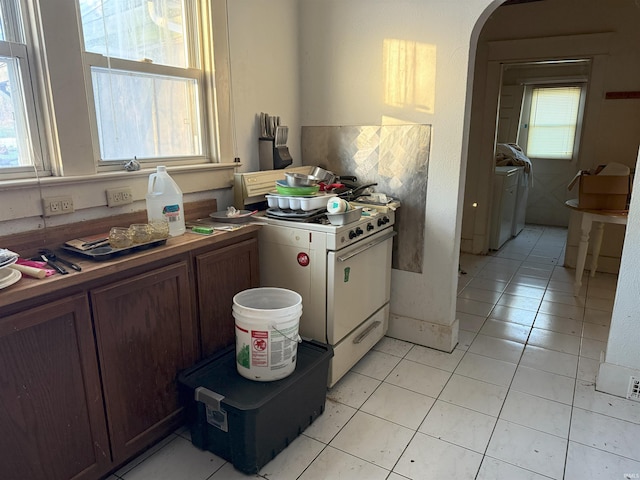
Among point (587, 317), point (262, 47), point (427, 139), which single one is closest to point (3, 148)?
point (262, 47)

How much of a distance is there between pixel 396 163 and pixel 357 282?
0.87m

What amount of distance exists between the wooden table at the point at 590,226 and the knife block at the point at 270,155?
8.72 ft

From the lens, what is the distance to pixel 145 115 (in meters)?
2.21

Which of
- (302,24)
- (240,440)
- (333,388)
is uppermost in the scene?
(302,24)

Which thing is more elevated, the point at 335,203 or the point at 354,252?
the point at 335,203

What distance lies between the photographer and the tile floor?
6.09 ft

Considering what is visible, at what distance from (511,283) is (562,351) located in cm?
130

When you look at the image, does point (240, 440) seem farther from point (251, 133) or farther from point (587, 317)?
point (587, 317)

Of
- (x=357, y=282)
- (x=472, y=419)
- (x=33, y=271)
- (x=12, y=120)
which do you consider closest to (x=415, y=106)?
(x=357, y=282)

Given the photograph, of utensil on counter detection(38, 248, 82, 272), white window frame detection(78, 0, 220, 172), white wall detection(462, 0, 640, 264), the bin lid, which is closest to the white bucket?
the bin lid

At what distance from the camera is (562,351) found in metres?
2.84

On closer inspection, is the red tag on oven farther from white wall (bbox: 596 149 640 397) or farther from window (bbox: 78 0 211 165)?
white wall (bbox: 596 149 640 397)

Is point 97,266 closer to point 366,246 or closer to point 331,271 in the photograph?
point 331,271

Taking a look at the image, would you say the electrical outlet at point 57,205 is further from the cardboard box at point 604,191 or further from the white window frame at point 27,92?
the cardboard box at point 604,191
